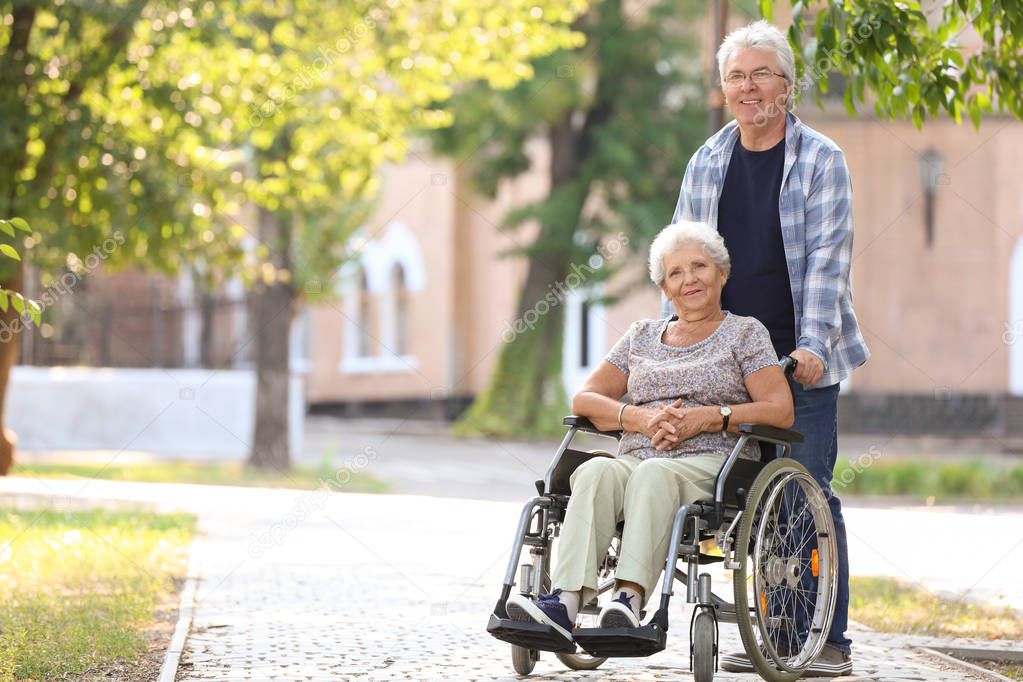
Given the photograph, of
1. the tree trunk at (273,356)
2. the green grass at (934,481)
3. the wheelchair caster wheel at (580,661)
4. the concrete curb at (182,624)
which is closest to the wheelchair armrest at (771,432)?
the wheelchair caster wheel at (580,661)

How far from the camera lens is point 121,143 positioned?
12.2 m

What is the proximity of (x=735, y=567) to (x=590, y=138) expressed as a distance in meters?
19.3

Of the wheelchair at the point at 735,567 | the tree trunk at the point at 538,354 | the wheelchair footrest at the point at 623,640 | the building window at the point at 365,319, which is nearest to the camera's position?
the wheelchair footrest at the point at 623,640

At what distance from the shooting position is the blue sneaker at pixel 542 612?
166 inches

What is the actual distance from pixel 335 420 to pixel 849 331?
24.2m

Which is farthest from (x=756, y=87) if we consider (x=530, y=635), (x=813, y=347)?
(x=530, y=635)

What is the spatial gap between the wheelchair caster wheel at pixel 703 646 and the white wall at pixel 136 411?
15121mm

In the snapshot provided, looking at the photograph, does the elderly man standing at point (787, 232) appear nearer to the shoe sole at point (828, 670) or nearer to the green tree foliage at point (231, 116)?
the shoe sole at point (828, 670)

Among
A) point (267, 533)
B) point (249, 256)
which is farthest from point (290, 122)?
point (267, 533)

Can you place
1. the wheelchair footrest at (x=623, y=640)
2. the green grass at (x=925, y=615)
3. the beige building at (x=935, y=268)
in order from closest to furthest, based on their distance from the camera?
the wheelchair footrest at (x=623, y=640) → the green grass at (x=925, y=615) → the beige building at (x=935, y=268)

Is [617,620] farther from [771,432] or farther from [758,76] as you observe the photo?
[758,76]

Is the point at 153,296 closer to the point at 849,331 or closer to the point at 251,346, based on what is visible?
the point at 251,346

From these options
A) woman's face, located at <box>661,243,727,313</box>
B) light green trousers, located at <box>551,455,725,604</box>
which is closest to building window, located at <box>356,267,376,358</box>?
woman's face, located at <box>661,243,727,313</box>

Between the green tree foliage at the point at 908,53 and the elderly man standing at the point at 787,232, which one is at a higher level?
the green tree foliage at the point at 908,53
